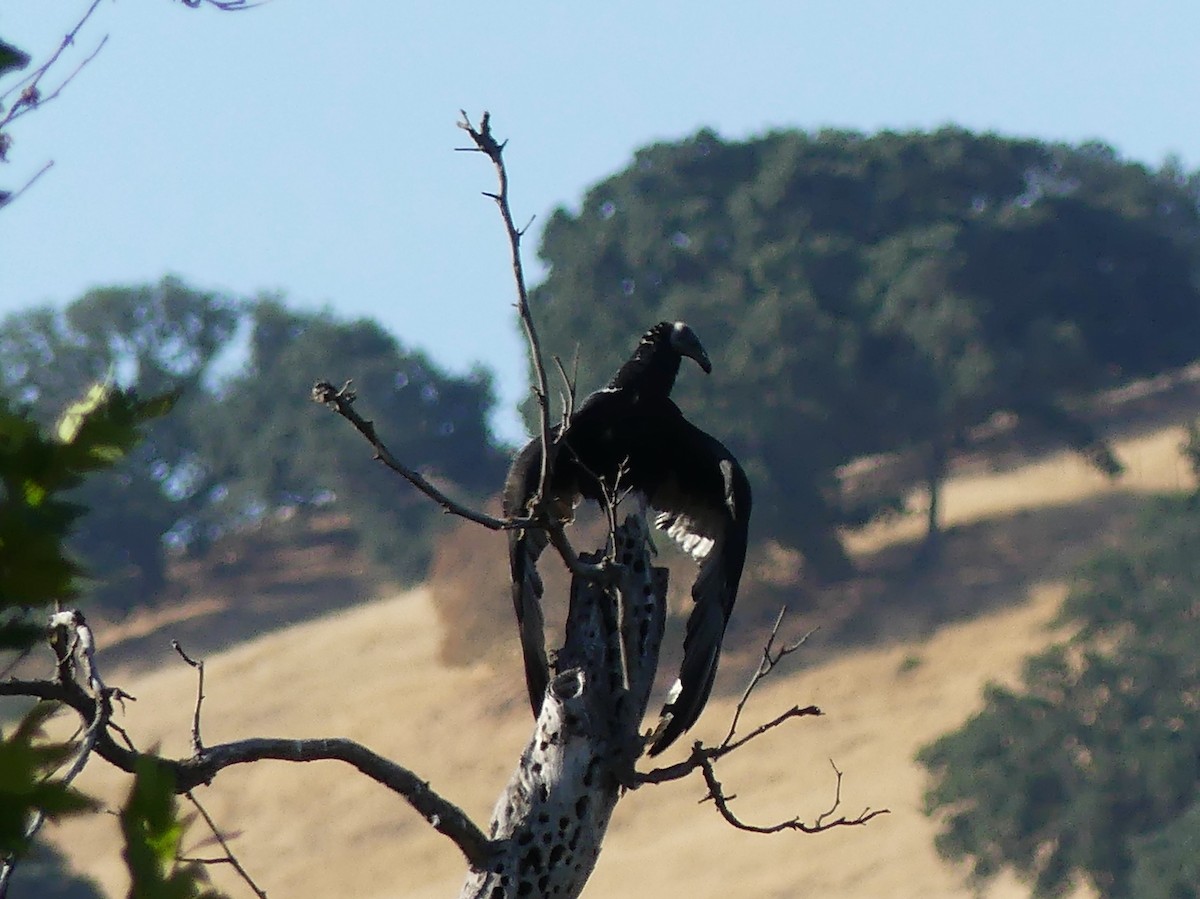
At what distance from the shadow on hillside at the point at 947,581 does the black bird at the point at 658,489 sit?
35434mm

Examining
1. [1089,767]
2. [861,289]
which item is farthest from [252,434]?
[1089,767]

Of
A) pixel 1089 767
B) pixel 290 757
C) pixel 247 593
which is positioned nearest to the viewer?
pixel 290 757

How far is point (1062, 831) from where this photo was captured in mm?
30047

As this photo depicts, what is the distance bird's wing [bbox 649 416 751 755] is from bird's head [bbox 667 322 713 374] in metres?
0.63

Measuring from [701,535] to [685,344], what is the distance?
1027mm

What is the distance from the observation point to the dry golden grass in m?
35.1

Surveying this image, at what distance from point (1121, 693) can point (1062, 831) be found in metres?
2.76

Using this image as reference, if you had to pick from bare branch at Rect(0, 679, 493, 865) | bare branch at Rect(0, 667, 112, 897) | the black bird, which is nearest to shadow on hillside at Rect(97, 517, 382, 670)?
the black bird

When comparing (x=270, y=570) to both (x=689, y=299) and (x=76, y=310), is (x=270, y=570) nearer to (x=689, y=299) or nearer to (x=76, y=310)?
(x=76, y=310)

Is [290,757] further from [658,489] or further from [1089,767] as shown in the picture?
[1089,767]

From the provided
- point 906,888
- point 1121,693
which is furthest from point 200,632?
point 1121,693

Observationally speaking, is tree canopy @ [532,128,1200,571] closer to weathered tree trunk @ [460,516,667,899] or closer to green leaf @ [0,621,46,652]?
weathered tree trunk @ [460,516,667,899]

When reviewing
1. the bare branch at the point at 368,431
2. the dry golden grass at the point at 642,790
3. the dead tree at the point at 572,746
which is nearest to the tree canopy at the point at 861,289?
the dry golden grass at the point at 642,790

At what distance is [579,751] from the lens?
4.29 metres
